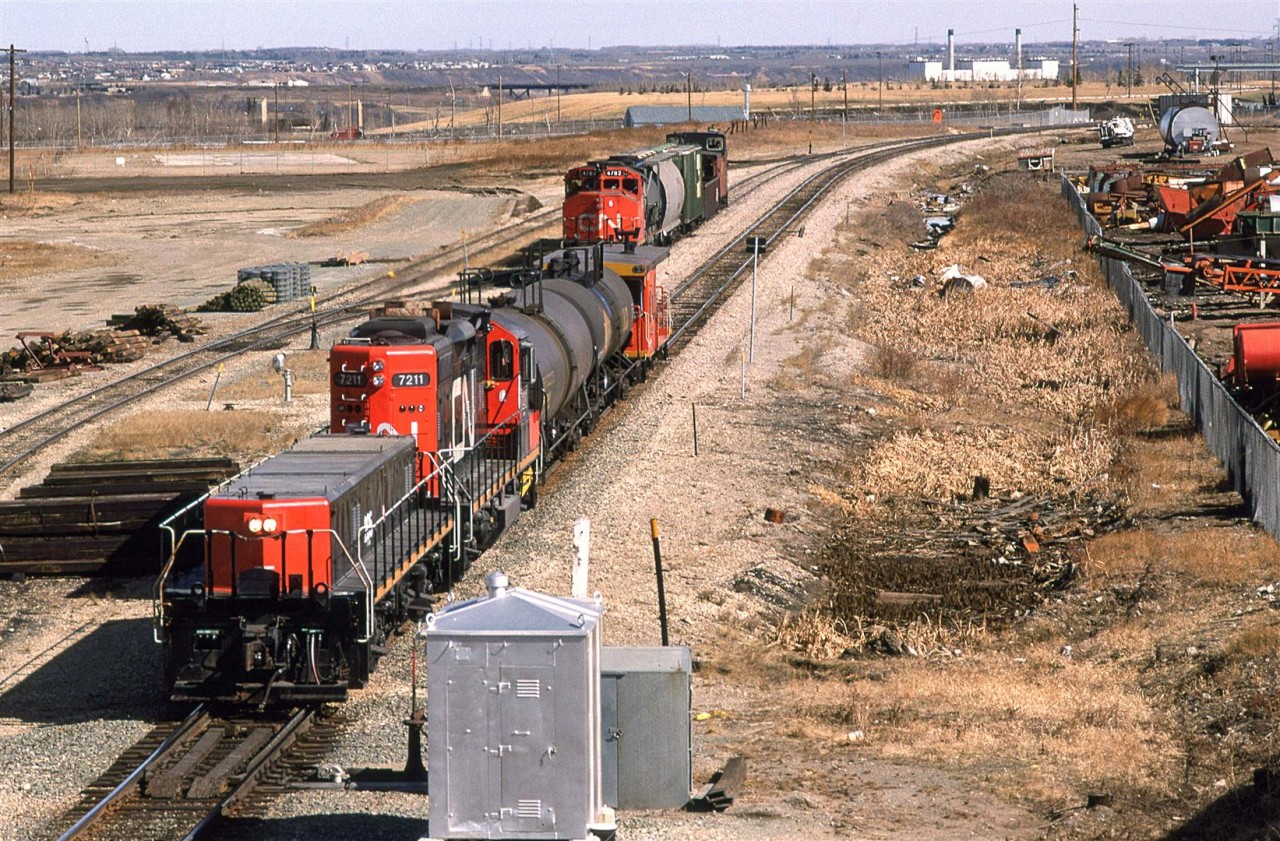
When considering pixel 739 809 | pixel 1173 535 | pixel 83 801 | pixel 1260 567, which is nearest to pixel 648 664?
pixel 739 809

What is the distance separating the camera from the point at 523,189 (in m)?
93.1

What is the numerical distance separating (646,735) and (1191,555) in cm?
1385

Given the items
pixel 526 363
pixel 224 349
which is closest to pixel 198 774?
pixel 526 363

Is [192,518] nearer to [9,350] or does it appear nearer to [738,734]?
[738,734]

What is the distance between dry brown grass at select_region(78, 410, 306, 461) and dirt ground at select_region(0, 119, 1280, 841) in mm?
1653

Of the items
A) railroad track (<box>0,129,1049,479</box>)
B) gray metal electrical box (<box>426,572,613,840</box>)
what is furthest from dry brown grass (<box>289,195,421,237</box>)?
gray metal electrical box (<box>426,572,613,840</box>)

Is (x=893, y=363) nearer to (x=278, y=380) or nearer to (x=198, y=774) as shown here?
(x=278, y=380)

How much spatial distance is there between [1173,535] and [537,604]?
17797 mm

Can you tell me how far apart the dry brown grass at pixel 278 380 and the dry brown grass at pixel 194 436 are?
2948 mm

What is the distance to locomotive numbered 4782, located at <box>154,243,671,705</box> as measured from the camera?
18031 mm

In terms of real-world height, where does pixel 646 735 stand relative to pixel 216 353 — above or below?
below

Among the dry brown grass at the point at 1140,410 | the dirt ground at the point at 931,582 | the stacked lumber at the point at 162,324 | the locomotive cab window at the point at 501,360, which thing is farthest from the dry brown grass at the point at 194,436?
the dry brown grass at the point at 1140,410

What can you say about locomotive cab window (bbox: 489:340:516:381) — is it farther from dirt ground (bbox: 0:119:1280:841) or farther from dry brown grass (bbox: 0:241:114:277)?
dry brown grass (bbox: 0:241:114:277)

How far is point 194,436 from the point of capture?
3369 cm
